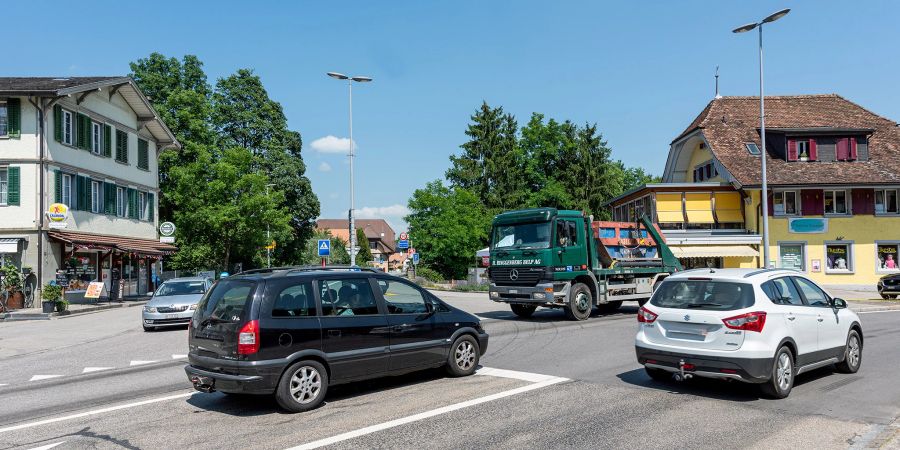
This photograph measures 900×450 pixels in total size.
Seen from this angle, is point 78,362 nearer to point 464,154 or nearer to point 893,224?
point 893,224

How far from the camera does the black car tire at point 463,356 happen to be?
9.11 meters

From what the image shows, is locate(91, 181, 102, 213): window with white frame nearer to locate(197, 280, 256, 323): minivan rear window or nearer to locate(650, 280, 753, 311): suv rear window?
locate(197, 280, 256, 323): minivan rear window

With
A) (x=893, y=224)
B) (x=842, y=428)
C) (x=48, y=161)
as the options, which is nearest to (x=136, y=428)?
(x=842, y=428)

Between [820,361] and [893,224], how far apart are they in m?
34.1

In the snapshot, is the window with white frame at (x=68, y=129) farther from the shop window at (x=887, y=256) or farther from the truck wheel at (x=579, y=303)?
the shop window at (x=887, y=256)

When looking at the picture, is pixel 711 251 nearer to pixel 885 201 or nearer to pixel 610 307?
pixel 885 201

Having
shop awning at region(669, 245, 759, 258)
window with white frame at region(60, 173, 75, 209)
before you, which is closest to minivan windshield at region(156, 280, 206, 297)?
window with white frame at region(60, 173, 75, 209)

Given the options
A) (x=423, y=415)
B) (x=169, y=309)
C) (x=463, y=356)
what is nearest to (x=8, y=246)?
(x=169, y=309)

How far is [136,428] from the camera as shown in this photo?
270 inches

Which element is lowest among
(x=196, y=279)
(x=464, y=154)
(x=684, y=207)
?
(x=196, y=279)

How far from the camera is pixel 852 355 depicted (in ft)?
30.8

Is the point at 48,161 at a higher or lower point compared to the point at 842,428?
higher

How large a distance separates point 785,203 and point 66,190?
3653 centimetres

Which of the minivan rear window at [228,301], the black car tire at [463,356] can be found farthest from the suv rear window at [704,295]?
the minivan rear window at [228,301]
